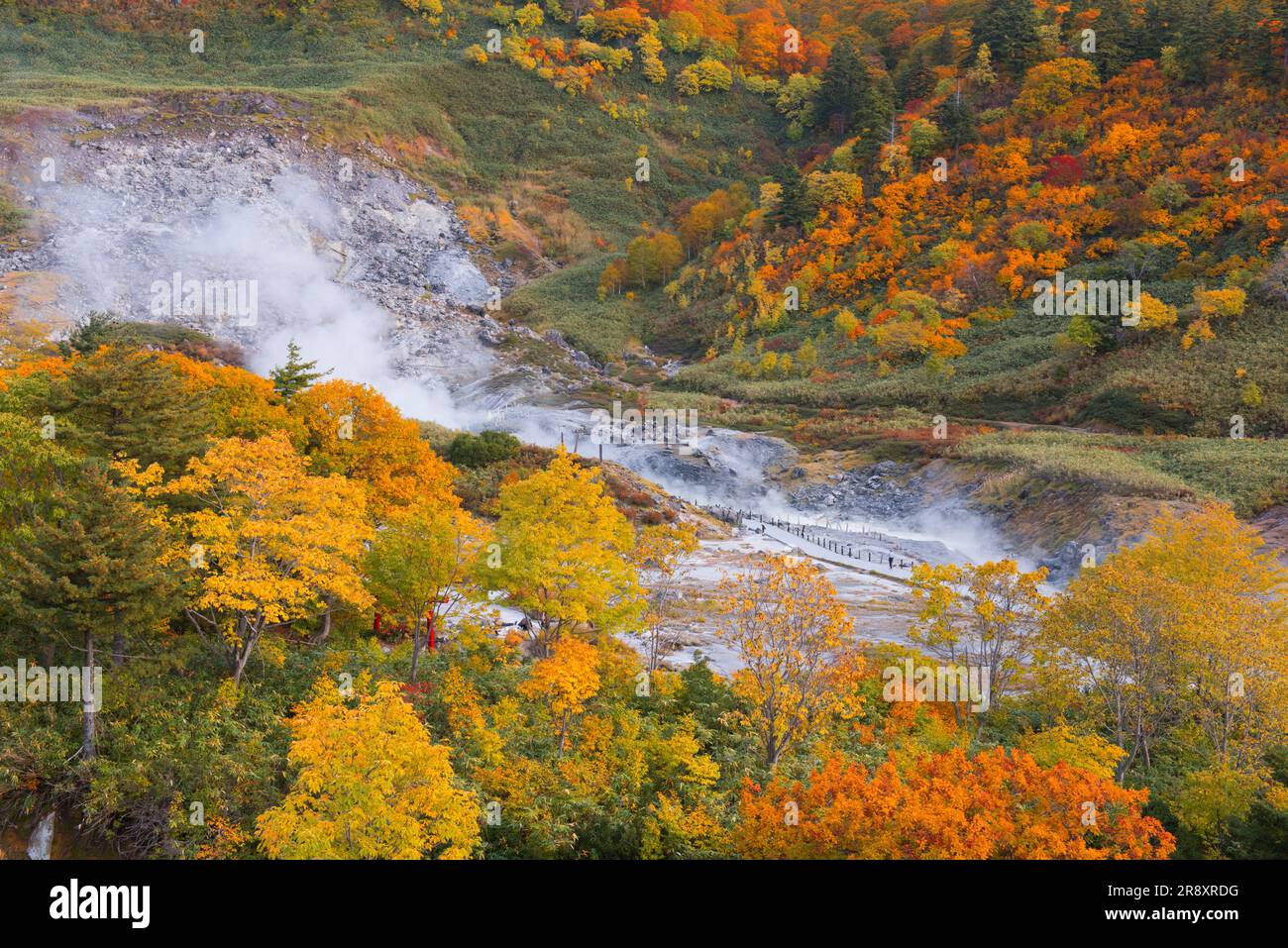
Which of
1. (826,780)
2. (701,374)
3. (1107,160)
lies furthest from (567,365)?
(826,780)

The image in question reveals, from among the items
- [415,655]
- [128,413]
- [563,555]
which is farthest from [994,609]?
[128,413]

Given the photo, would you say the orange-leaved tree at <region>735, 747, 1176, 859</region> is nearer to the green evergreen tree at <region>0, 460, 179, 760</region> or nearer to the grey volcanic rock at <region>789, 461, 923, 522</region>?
the green evergreen tree at <region>0, 460, 179, 760</region>

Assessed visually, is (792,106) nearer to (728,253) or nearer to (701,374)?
(728,253)

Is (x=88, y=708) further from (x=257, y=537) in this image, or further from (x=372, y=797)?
(x=372, y=797)

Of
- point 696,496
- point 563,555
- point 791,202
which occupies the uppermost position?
point 791,202

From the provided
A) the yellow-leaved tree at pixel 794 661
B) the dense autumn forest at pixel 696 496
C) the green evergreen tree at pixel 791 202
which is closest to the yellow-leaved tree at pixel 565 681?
the dense autumn forest at pixel 696 496

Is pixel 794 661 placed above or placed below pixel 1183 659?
above

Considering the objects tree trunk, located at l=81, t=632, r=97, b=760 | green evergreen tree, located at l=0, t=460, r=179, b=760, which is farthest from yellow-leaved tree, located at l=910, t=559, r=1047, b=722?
tree trunk, located at l=81, t=632, r=97, b=760
